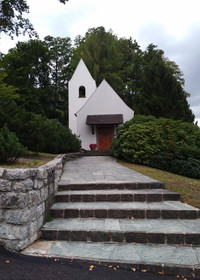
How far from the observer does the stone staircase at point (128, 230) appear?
9.02ft

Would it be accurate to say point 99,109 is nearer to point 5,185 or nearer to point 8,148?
point 8,148

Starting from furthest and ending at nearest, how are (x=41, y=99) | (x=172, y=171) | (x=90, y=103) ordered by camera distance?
(x=41, y=99) < (x=90, y=103) < (x=172, y=171)

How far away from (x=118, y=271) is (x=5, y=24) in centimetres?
1177

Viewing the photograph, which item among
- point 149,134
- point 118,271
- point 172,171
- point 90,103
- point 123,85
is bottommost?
point 118,271

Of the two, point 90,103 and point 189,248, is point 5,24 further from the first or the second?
point 189,248

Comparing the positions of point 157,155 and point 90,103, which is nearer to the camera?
point 157,155

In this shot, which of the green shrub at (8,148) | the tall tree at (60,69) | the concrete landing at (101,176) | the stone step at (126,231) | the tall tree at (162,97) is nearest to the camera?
the stone step at (126,231)

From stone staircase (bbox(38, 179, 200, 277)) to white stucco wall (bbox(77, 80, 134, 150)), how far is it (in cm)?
1195

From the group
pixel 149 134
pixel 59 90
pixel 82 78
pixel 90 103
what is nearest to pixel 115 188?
pixel 149 134

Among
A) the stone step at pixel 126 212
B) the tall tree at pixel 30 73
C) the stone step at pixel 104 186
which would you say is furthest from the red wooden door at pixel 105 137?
the stone step at pixel 126 212

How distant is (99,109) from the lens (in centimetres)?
1666

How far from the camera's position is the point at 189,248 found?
304 cm

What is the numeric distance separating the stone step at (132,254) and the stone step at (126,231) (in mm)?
87

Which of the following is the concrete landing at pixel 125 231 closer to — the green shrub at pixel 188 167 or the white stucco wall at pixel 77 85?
the green shrub at pixel 188 167
